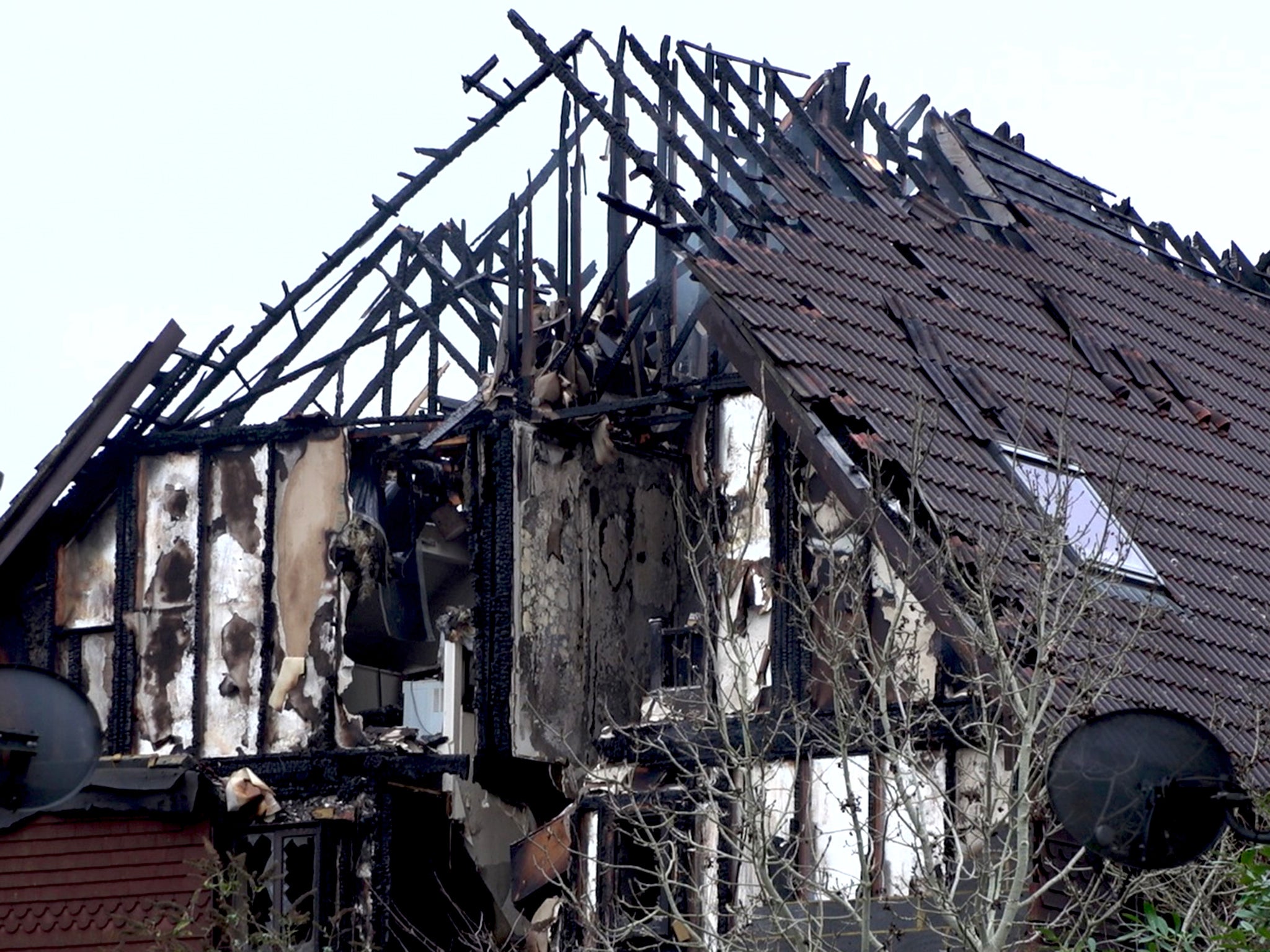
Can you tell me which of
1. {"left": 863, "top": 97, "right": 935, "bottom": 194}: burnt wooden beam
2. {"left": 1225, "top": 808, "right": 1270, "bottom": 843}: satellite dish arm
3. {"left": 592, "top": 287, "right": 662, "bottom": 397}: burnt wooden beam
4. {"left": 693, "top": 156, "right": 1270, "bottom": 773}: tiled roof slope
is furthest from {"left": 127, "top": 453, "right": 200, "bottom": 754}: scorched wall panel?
{"left": 1225, "top": 808, "right": 1270, "bottom": 843}: satellite dish arm

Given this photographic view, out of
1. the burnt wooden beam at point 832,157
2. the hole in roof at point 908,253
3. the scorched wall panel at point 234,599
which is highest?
the burnt wooden beam at point 832,157

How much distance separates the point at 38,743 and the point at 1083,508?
9801 millimetres

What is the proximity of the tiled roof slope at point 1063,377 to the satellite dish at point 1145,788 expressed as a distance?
508 cm

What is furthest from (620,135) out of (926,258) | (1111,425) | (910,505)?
(910,505)

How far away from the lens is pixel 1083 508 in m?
18.8

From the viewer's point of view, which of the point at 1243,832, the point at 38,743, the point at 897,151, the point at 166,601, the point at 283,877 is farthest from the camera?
the point at 897,151

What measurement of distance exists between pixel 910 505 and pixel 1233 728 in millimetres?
3469

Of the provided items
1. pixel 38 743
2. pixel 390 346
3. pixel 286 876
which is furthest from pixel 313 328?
pixel 38 743

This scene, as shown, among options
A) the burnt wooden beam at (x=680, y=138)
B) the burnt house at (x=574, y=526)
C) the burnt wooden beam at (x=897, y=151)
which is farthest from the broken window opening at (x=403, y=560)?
the burnt wooden beam at (x=897, y=151)

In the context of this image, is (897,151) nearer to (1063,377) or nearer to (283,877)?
(1063,377)

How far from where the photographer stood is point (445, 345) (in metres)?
23.1

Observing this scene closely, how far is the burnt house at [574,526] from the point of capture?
1830cm

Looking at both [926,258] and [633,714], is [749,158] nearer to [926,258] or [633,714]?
[926,258]

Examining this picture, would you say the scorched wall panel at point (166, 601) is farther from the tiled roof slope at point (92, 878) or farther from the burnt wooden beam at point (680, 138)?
the burnt wooden beam at point (680, 138)
